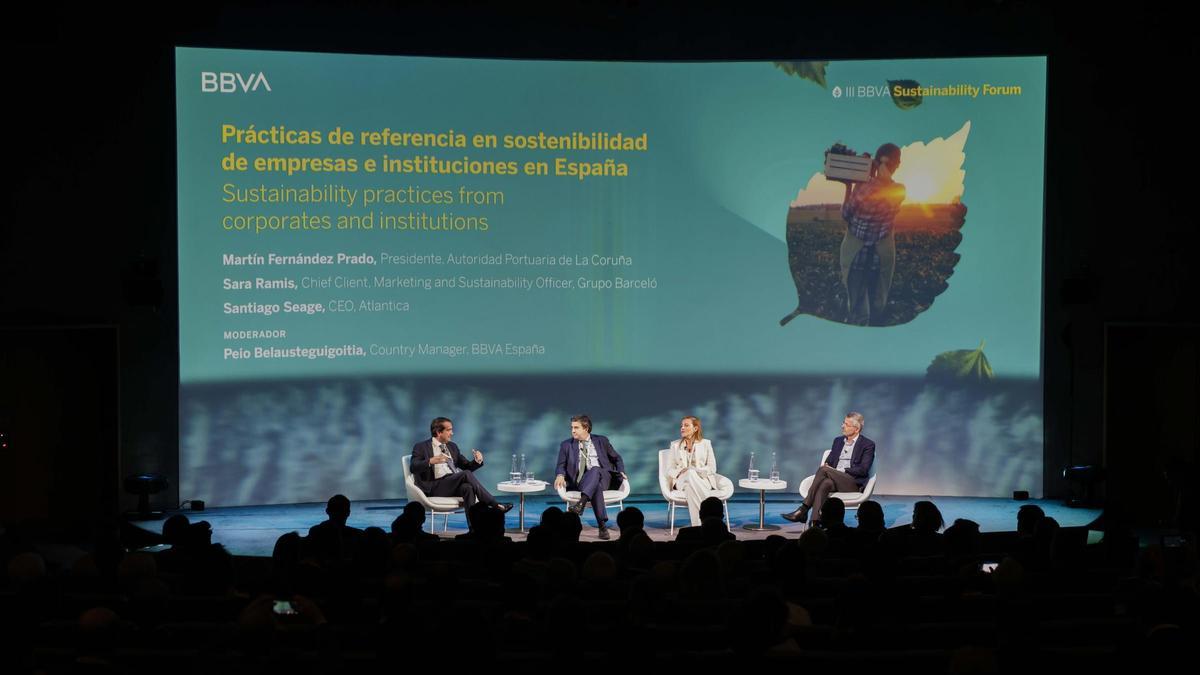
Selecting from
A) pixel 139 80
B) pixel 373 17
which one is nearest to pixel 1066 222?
pixel 373 17

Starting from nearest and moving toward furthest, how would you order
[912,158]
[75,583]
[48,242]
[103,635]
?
[103,635] < [75,583] < [48,242] < [912,158]

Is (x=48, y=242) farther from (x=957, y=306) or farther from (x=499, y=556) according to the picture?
(x=957, y=306)

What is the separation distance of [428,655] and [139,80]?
26.4 feet

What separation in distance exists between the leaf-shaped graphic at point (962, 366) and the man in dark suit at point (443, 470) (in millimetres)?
4199

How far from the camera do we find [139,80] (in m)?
9.85

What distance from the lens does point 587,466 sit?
30.7ft

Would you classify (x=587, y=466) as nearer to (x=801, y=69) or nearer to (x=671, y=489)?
(x=671, y=489)

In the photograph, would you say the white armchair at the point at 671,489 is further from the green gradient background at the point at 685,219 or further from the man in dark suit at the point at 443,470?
the green gradient background at the point at 685,219

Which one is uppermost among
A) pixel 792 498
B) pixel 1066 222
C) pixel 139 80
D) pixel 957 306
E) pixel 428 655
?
pixel 139 80

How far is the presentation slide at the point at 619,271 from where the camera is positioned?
33.1 feet

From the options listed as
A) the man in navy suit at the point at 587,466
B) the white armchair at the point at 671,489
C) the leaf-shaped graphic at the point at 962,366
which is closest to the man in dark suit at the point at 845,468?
the white armchair at the point at 671,489

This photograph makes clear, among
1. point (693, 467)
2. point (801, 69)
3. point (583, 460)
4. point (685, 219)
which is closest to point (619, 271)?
point (685, 219)

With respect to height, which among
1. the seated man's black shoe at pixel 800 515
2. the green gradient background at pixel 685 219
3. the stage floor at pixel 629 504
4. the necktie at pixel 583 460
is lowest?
the stage floor at pixel 629 504

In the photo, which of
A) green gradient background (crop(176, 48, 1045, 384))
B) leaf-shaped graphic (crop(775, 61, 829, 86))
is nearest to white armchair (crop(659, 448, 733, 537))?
green gradient background (crop(176, 48, 1045, 384))
